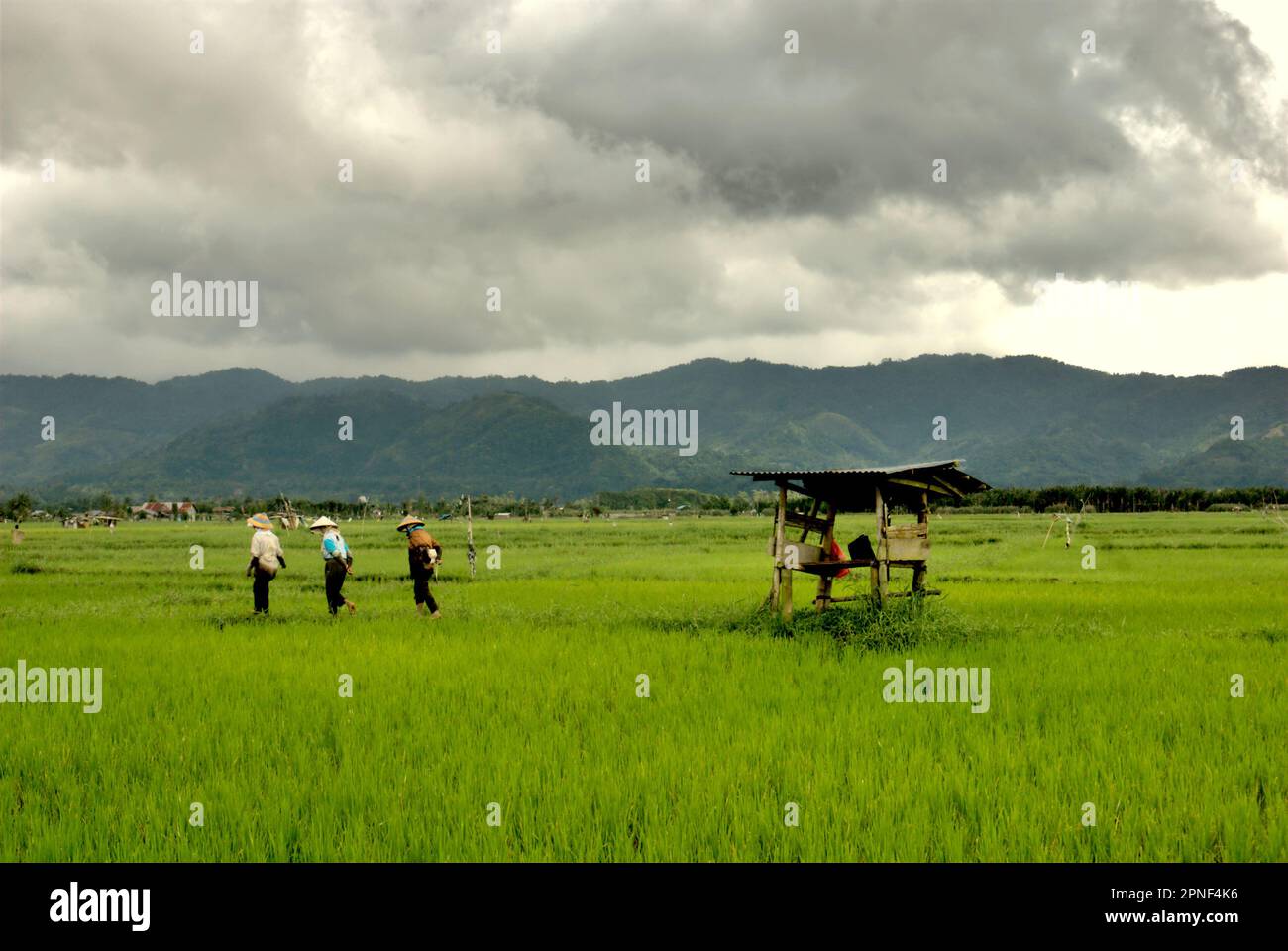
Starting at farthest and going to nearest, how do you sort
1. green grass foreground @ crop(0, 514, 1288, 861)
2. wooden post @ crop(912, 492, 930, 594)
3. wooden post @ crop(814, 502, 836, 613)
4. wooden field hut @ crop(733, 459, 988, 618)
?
wooden post @ crop(814, 502, 836, 613)
wooden post @ crop(912, 492, 930, 594)
wooden field hut @ crop(733, 459, 988, 618)
green grass foreground @ crop(0, 514, 1288, 861)

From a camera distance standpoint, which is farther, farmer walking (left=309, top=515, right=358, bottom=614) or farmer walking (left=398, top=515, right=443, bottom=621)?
farmer walking (left=309, top=515, right=358, bottom=614)

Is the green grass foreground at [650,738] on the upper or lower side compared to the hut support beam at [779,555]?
lower

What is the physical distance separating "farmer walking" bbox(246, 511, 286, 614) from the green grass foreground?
833mm

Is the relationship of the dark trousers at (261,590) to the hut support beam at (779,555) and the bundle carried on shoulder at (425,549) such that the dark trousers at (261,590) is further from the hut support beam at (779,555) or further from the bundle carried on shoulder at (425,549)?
the hut support beam at (779,555)

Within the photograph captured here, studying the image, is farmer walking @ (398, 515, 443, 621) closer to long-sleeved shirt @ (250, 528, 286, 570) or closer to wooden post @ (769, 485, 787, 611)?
long-sleeved shirt @ (250, 528, 286, 570)

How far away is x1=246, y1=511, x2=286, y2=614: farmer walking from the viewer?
51.1 feet

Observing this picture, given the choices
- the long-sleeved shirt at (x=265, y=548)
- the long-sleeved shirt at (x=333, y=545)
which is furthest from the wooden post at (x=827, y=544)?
the long-sleeved shirt at (x=265, y=548)

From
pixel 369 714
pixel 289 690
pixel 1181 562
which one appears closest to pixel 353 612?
pixel 289 690

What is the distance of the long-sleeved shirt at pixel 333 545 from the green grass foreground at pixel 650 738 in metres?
1.47

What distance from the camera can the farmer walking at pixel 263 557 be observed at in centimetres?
1557

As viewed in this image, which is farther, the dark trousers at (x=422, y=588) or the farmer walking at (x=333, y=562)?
the farmer walking at (x=333, y=562)

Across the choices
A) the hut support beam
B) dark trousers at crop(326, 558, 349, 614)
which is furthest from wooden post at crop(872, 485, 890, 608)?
dark trousers at crop(326, 558, 349, 614)

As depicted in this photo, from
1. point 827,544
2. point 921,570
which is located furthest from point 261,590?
point 921,570

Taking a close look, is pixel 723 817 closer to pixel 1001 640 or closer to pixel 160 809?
pixel 160 809
